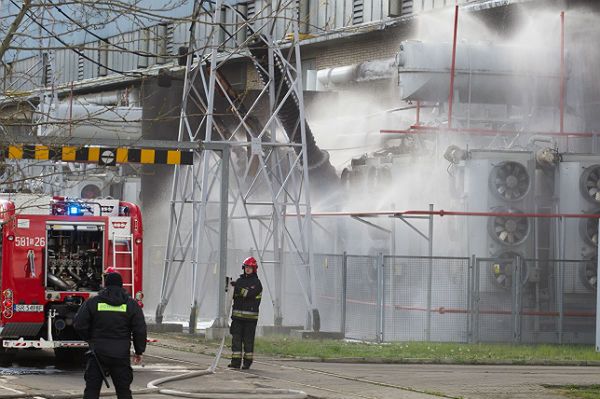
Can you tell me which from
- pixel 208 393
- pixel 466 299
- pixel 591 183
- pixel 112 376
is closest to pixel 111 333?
pixel 112 376

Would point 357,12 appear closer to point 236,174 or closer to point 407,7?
point 407,7

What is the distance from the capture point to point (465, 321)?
87.0ft

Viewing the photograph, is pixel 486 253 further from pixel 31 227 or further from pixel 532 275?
pixel 31 227

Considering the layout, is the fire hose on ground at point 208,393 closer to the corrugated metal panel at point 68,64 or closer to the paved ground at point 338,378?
the paved ground at point 338,378

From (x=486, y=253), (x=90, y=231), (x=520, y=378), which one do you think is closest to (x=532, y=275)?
(x=486, y=253)

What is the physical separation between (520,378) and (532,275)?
795cm

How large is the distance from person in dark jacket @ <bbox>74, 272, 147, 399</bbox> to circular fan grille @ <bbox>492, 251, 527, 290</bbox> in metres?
15.0

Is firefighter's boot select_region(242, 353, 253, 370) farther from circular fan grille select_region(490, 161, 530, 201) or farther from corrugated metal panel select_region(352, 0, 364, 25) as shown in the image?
corrugated metal panel select_region(352, 0, 364, 25)

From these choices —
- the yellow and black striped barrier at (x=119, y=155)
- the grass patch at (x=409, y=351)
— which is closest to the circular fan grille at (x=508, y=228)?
the grass patch at (x=409, y=351)

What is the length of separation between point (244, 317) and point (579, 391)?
17.3 feet

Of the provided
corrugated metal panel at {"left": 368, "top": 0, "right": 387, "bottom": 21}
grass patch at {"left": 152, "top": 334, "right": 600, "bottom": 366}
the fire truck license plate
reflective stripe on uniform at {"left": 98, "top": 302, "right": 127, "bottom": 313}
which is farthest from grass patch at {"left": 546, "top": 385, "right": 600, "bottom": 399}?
corrugated metal panel at {"left": 368, "top": 0, "right": 387, "bottom": 21}

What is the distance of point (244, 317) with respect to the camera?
19875 mm

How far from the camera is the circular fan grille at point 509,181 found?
27141 mm

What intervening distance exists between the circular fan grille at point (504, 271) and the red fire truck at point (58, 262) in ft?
29.3
